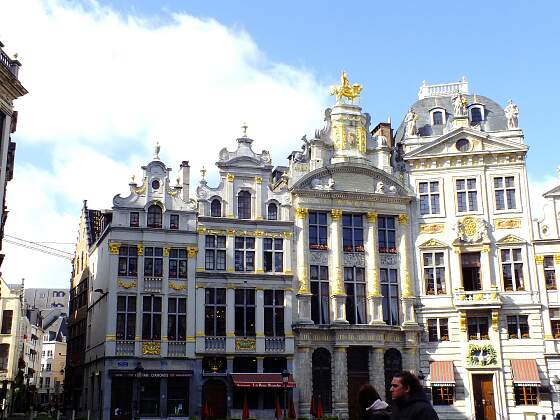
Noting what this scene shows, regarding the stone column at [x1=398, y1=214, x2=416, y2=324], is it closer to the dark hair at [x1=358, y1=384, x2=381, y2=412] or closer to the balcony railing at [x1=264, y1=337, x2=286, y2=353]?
the balcony railing at [x1=264, y1=337, x2=286, y2=353]

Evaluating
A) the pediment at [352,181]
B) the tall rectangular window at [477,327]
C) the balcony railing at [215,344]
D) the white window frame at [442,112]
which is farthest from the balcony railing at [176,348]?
the white window frame at [442,112]

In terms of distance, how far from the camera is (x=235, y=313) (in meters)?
39.4

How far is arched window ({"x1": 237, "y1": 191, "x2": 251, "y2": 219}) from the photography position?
135 feet

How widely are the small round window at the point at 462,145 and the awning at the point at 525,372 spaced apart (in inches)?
517

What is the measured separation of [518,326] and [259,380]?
15444 mm

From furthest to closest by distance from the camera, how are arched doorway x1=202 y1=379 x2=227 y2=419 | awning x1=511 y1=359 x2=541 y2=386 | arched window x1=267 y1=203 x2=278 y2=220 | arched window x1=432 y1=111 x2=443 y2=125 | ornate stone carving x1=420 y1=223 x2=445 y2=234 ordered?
arched window x1=432 y1=111 x2=443 y2=125
ornate stone carving x1=420 y1=223 x2=445 y2=234
arched window x1=267 y1=203 x2=278 y2=220
awning x1=511 y1=359 x2=541 y2=386
arched doorway x1=202 y1=379 x2=227 y2=419

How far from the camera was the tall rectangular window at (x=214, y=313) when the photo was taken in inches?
1531

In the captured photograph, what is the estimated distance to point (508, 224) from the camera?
42.8 meters

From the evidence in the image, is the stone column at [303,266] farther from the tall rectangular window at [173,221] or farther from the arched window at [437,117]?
the arched window at [437,117]

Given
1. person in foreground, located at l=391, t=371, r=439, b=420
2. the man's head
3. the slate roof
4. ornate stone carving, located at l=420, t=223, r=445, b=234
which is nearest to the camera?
person in foreground, located at l=391, t=371, r=439, b=420

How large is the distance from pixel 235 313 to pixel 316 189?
886 cm

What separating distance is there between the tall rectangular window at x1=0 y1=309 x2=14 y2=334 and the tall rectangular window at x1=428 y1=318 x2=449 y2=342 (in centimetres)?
3875

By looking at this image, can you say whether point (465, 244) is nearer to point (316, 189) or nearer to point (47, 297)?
point (316, 189)

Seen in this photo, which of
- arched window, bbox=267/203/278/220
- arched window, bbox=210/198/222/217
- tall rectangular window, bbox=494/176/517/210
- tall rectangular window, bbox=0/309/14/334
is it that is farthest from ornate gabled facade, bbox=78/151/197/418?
tall rectangular window, bbox=0/309/14/334
